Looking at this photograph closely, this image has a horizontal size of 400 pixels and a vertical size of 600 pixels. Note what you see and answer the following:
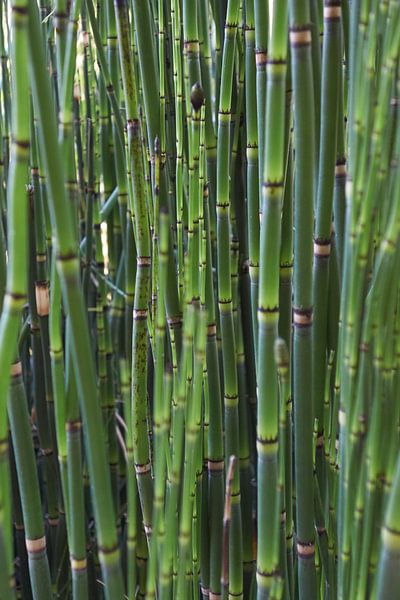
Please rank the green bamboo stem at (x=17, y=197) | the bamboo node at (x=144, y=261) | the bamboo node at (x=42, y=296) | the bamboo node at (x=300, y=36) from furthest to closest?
the bamboo node at (x=42, y=296) → the bamboo node at (x=144, y=261) → the bamboo node at (x=300, y=36) → the green bamboo stem at (x=17, y=197)

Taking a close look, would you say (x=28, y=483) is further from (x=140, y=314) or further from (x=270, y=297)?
(x=270, y=297)

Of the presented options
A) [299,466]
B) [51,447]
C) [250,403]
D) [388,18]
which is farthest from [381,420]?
[51,447]

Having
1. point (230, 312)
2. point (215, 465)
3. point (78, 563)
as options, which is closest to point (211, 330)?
point (230, 312)

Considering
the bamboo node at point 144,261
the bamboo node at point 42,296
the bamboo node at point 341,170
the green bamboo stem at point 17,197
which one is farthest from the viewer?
the bamboo node at point 42,296

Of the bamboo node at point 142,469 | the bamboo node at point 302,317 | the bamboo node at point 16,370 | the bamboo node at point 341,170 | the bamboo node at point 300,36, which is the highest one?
the bamboo node at point 300,36

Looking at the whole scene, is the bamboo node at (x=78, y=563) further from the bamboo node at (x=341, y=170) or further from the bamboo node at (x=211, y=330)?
the bamboo node at (x=341, y=170)

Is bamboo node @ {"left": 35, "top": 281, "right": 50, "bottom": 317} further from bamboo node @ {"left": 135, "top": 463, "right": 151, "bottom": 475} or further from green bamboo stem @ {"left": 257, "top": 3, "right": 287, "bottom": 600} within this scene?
green bamboo stem @ {"left": 257, "top": 3, "right": 287, "bottom": 600}

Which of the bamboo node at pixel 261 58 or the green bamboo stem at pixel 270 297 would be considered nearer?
the green bamboo stem at pixel 270 297

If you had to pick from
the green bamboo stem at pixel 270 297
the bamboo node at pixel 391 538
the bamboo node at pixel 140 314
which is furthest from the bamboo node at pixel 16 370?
the bamboo node at pixel 391 538
